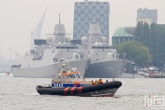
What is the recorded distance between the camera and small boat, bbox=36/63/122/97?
78625 millimetres

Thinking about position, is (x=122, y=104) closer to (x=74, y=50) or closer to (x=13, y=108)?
(x=13, y=108)

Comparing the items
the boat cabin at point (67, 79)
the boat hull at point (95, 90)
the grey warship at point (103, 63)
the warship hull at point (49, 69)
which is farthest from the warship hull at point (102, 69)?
the boat hull at point (95, 90)

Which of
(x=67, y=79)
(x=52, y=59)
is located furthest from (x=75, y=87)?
(x=52, y=59)

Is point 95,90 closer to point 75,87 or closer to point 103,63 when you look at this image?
point 75,87

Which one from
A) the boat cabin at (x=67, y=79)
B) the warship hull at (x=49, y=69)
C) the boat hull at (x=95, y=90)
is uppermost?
the boat cabin at (x=67, y=79)

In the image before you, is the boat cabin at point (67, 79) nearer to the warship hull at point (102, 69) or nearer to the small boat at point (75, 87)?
the small boat at point (75, 87)

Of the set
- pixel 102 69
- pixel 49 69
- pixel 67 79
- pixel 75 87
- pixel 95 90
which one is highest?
pixel 67 79

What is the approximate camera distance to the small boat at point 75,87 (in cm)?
7862

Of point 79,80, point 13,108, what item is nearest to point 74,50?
point 79,80

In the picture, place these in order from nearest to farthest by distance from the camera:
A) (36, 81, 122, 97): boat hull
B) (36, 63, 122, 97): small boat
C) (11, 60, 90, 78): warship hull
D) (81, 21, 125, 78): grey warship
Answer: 1. (36, 81, 122, 97): boat hull
2. (36, 63, 122, 97): small boat
3. (11, 60, 90, 78): warship hull
4. (81, 21, 125, 78): grey warship

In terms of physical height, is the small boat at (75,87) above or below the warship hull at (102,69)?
above

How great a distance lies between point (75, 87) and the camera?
262 feet

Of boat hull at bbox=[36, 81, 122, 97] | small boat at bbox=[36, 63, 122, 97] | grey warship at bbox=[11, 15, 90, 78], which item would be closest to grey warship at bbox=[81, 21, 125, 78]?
grey warship at bbox=[11, 15, 90, 78]

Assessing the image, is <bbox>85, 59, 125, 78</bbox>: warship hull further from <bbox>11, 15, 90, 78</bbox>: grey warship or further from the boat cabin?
the boat cabin
